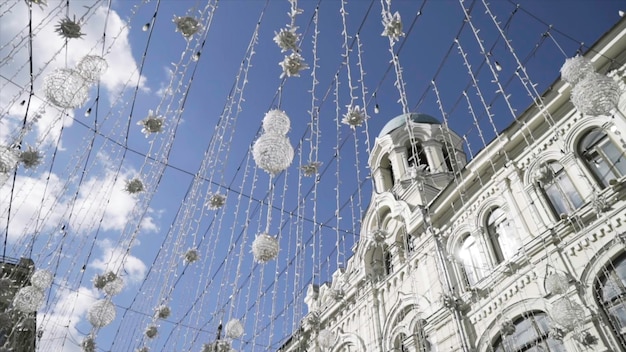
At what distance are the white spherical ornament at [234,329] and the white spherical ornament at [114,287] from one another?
290 centimetres

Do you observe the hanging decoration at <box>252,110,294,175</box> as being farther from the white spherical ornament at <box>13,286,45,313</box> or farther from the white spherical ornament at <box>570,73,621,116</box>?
the white spherical ornament at <box>13,286,45,313</box>

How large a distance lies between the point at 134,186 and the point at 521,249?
9210 millimetres

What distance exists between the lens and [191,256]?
9945 millimetres

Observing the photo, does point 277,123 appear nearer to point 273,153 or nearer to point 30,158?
point 273,153

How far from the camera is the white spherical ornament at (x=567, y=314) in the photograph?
8070mm

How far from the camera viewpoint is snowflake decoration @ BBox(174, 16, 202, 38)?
5250 millimetres

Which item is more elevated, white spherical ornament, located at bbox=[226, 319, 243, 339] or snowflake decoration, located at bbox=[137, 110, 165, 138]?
snowflake decoration, located at bbox=[137, 110, 165, 138]

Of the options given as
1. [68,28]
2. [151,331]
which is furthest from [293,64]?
[151,331]

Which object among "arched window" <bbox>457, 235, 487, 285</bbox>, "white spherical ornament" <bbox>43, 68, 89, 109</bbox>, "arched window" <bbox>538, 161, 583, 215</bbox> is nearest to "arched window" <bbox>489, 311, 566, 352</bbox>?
"arched window" <bbox>457, 235, 487, 285</bbox>

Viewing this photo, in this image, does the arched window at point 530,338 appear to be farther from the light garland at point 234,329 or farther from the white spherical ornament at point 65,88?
the white spherical ornament at point 65,88

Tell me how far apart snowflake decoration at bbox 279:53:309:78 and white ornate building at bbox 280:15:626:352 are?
2.37 m

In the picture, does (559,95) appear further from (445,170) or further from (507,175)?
(445,170)

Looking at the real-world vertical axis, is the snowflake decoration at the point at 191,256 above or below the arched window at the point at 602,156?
below

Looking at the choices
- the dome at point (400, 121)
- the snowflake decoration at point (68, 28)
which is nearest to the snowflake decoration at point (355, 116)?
the snowflake decoration at point (68, 28)
